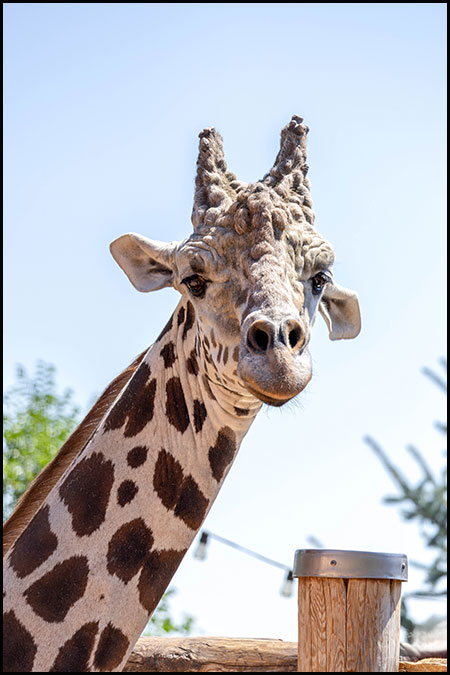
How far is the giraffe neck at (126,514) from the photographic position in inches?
120

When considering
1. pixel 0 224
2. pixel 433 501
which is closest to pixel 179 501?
pixel 0 224

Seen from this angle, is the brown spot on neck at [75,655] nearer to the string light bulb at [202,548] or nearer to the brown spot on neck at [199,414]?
the brown spot on neck at [199,414]

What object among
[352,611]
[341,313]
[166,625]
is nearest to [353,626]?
[352,611]

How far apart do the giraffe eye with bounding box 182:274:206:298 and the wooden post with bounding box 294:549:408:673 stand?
102cm

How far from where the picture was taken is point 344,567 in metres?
2.86

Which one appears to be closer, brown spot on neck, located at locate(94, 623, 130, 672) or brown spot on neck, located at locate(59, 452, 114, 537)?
brown spot on neck, located at locate(94, 623, 130, 672)

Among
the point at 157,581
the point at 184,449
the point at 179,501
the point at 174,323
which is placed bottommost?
the point at 157,581

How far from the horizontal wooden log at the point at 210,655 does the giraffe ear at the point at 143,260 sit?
2144 mm

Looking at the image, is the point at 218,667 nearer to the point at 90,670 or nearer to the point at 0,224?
the point at 90,670

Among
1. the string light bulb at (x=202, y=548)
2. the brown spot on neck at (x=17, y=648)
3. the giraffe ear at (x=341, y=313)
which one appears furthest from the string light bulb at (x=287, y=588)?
the brown spot on neck at (x=17, y=648)

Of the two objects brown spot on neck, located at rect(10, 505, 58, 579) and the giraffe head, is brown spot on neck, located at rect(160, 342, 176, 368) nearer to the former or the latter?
the giraffe head

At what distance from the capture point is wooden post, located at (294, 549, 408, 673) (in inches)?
111

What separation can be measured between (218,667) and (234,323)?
93.9 inches

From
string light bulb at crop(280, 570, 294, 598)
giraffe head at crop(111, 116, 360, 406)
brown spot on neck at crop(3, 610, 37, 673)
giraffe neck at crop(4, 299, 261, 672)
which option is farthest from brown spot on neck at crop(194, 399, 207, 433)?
string light bulb at crop(280, 570, 294, 598)
